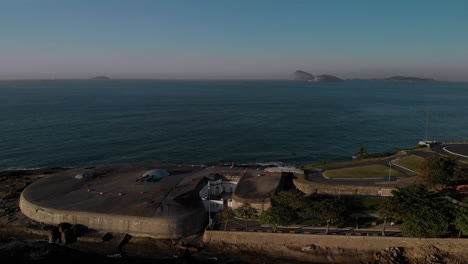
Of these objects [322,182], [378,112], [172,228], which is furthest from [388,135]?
[172,228]

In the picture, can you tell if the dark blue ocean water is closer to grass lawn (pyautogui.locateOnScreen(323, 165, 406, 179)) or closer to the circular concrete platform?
grass lawn (pyautogui.locateOnScreen(323, 165, 406, 179))

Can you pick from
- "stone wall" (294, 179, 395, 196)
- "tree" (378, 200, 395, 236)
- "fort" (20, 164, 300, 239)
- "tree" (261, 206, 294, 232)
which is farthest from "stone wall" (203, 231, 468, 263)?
"stone wall" (294, 179, 395, 196)

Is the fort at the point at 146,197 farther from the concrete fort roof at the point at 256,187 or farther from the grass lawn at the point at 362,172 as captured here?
the grass lawn at the point at 362,172

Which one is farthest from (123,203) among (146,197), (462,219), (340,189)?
(462,219)

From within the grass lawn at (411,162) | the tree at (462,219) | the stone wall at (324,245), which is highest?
the grass lawn at (411,162)

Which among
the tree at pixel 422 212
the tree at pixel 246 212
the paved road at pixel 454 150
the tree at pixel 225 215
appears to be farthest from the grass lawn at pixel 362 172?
the tree at pixel 225 215

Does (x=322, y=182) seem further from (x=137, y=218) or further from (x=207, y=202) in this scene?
(x=137, y=218)

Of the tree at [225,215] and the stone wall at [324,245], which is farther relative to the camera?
the tree at [225,215]
